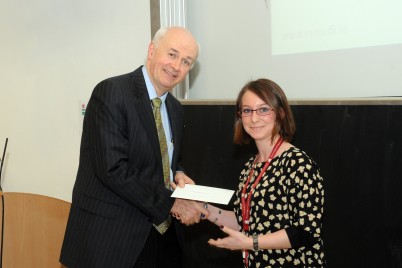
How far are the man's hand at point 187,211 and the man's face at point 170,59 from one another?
548mm

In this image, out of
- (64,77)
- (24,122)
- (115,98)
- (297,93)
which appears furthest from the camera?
(24,122)

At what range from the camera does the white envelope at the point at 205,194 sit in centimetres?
160

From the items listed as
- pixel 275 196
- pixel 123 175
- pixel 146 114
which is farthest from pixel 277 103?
pixel 123 175

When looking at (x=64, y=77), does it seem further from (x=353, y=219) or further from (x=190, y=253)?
(x=353, y=219)

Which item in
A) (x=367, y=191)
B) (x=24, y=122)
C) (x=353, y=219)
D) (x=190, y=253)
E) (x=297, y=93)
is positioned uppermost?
(x=297, y=93)

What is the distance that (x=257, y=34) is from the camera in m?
2.42

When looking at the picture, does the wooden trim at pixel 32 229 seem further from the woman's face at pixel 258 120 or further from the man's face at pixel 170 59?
the woman's face at pixel 258 120

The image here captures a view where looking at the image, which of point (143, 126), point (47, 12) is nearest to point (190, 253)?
point (143, 126)

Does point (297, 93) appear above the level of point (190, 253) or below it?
above

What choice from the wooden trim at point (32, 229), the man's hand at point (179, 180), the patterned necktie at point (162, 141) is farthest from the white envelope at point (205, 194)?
the wooden trim at point (32, 229)

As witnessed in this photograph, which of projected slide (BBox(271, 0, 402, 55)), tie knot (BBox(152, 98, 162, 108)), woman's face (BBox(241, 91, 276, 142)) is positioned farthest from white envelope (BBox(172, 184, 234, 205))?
projected slide (BBox(271, 0, 402, 55))

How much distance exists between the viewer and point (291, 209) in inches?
58.2

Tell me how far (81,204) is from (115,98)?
499 mm

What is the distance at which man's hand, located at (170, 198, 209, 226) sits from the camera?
184 centimetres
